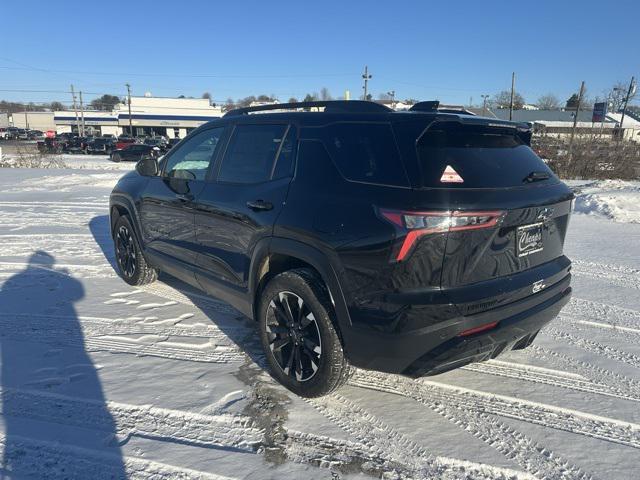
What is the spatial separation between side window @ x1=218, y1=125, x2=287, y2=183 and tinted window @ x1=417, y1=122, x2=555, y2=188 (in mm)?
1187

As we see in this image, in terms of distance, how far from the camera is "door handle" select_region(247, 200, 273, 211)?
321 centimetres

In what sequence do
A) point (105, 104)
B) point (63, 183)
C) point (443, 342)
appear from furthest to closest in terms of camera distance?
point (105, 104), point (63, 183), point (443, 342)

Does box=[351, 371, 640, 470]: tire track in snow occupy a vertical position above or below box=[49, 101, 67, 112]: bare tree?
below

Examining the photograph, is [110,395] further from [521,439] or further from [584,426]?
[584,426]

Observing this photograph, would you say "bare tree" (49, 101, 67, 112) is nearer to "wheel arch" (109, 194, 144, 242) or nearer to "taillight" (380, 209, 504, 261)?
"wheel arch" (109, 194, 144, 242)

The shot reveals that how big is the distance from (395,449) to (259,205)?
5.89 feet

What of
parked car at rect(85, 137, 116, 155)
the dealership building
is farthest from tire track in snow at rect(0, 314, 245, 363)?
the dealership building

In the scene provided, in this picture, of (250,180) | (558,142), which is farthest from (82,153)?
(250,180)

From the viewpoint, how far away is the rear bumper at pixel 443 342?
2508 millimetres

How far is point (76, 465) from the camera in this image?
246 centimetres

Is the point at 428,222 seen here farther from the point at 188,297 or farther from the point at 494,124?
the point at 188,297

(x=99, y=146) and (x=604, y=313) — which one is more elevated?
(x=99, y=146)

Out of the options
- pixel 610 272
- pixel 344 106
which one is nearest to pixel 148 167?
pixel 344 106

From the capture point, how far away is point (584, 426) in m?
2.83
